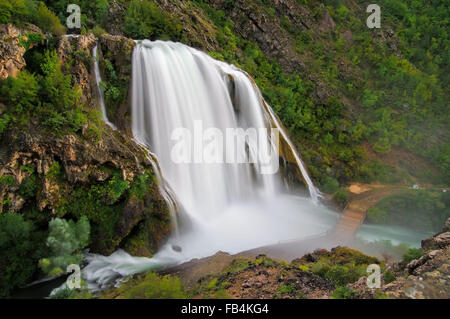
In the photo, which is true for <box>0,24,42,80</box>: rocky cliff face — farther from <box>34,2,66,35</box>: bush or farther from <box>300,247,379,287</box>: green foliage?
<box>300,247,379,287</box>: green foliage

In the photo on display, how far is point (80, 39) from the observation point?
11359 mm

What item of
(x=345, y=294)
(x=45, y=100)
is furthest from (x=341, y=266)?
(x=45, y=100)

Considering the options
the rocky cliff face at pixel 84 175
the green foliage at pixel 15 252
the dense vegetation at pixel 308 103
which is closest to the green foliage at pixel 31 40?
the dense vegetation at pixel 308 103

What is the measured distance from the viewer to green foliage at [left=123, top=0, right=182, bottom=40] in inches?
687

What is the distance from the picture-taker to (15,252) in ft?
26.2

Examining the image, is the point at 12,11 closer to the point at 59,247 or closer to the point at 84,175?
the point at 84,175

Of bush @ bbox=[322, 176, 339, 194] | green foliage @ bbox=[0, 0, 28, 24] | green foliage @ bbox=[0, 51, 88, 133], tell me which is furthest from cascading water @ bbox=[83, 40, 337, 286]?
green foliage @ bbox=[0, 0, 28, 24]

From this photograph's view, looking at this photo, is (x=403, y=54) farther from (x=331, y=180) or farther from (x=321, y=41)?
(x=331, y=180)

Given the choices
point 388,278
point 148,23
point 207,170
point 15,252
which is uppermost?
point 148,23

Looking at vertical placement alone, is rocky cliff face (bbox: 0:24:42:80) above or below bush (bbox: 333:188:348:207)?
above

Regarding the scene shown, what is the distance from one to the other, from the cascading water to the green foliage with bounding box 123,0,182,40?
3.97 metres

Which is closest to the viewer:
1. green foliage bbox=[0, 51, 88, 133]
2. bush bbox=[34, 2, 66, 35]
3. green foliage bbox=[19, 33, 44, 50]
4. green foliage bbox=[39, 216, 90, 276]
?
green foliage bbox=[39, 216, 90, 276]

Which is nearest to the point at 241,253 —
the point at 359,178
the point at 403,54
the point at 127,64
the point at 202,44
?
the point at 127,64

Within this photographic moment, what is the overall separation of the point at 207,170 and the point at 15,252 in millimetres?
8845
